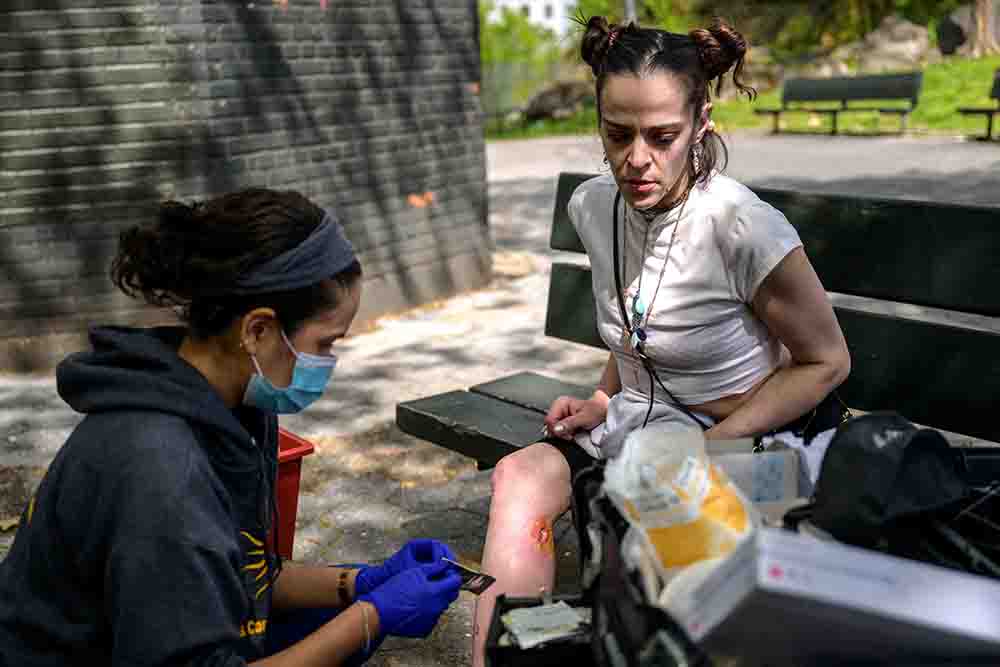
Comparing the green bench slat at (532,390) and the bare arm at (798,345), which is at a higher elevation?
the bare arm at (798,345)

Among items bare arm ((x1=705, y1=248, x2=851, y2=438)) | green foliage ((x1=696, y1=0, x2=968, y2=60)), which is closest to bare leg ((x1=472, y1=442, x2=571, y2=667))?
bare arm ((x1=705, y1=248, x2=851, y2=438))

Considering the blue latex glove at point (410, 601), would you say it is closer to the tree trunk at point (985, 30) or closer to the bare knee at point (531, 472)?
the bare knee at point (531, 472)

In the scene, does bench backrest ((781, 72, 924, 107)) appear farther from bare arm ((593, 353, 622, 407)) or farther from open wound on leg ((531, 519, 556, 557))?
open wound on leg ((531, 519, 556, 557))

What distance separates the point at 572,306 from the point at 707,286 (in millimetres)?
1385

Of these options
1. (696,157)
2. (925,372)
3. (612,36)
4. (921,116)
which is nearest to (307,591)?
(696,157)

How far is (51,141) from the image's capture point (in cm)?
554

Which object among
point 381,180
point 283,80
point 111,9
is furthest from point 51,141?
point 381,180

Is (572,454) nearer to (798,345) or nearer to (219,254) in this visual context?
(798,345)

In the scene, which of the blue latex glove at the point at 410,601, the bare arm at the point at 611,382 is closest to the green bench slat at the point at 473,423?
the bare arm at the point at 611,382

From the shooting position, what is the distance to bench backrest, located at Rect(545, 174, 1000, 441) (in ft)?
9.40

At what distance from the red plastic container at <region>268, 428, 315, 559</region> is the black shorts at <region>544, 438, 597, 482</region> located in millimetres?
641

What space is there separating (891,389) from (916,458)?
1.52m

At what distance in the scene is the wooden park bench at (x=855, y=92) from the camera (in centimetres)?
1529

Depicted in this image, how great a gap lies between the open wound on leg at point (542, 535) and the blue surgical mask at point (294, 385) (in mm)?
685
